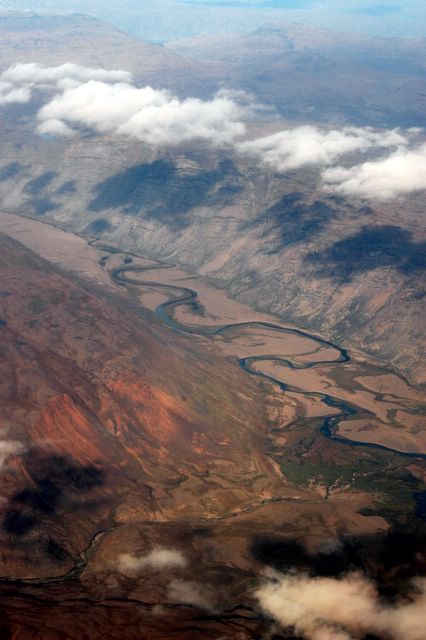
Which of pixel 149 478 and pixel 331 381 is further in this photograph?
pixel 331 381

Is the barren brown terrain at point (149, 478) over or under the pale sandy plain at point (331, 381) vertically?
over

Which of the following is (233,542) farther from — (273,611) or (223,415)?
(223,415)

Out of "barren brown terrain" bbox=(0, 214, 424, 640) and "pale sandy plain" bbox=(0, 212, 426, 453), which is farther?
"pale sandy plain" bbox=(0, 212, 426, 453)

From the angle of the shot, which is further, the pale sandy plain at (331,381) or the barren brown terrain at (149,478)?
the pale sandy plain at (331,381)

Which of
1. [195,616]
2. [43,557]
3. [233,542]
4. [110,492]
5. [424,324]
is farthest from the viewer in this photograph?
[424,324]

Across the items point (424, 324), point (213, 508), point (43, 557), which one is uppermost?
point (43, 557)

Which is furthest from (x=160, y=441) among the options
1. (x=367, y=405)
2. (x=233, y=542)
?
(x=367, y=405)

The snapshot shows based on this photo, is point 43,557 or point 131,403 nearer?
point 43,557

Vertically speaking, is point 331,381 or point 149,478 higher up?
point 149,478

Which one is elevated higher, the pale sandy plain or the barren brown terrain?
the barren brown terrain

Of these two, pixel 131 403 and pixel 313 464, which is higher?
pixel 131 403

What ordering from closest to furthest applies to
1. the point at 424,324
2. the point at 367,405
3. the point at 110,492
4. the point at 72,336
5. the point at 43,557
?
the point at 43,557 → the point at 110,492 → the point at 72,336 → the point at 367,405 → the point at 424,324
